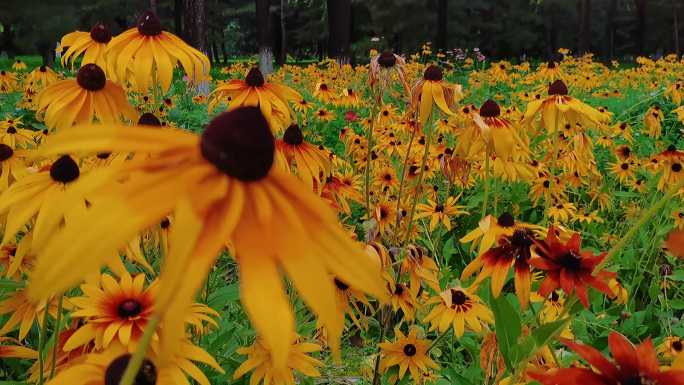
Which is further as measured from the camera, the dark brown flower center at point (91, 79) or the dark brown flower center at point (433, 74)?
the dark brown flower center at point (433, 74)

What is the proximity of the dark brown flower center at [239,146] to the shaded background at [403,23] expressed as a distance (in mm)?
14537

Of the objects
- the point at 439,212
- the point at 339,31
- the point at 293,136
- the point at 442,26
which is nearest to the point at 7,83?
the point at 439,212

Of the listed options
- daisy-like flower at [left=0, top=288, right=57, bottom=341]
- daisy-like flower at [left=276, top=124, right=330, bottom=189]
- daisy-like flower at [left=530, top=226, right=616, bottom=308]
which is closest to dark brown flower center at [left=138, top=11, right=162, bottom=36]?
daisy-like flower at [left=276, top=124, right=330, bottom=189]

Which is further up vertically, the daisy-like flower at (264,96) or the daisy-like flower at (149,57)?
→ the daisy-like flower at (149,57)

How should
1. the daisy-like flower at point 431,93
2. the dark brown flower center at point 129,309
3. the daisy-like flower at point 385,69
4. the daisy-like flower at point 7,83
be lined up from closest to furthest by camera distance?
the dark brown flower center at point 129,309 → the daisy-like flower at point 431,93 → the daisy-like flower at point 385,69 → the daisy-like flower at point 7,83

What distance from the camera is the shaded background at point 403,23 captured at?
25328 millimetres

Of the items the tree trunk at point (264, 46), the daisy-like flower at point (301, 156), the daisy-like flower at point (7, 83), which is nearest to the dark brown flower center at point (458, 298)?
the daisy-like flower at point (301, 156)

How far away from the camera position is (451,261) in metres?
3.61

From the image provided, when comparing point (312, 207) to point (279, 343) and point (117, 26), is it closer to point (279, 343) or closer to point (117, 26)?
point (279, 343)

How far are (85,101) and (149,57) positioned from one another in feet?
0.99

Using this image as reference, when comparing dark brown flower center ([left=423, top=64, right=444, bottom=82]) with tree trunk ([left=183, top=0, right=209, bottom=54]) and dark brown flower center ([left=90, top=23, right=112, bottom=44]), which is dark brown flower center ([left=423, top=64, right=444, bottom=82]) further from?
tree trunk ([left=183, top=0, right=209, bottom=54])

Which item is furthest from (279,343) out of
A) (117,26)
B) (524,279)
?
(117,26)

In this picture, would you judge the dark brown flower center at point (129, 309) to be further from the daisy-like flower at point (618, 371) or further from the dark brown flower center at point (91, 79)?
the daisy-like flower at point (618, 371)

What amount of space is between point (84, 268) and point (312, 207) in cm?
22
